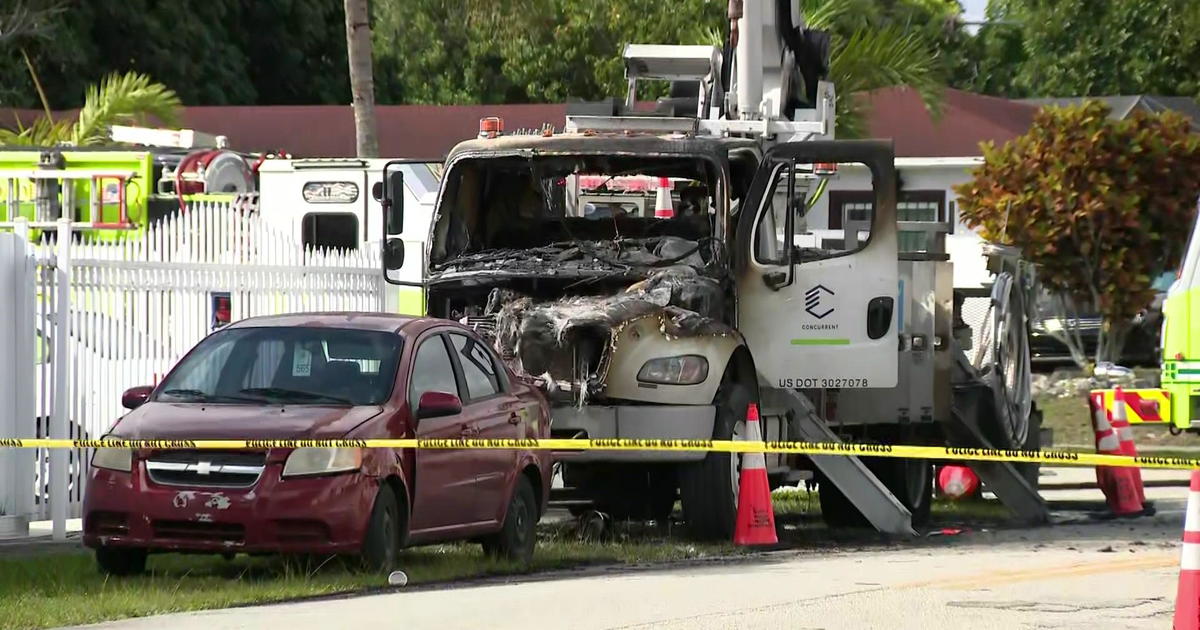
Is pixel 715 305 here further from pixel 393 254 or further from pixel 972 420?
pixel 972 420

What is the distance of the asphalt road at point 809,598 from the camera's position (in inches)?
419

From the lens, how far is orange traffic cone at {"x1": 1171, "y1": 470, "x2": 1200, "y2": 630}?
9.48m

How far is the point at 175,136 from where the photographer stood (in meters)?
25.7

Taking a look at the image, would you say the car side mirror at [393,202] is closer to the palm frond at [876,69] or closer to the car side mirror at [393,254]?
the car side mirror at [393,254]

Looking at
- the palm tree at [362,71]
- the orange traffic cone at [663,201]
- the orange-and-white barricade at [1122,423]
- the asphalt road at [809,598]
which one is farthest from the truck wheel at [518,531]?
the palm tree at [362,71]

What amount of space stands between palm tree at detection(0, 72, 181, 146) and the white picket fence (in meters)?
12.4

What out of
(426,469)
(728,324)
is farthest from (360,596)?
(728,324)

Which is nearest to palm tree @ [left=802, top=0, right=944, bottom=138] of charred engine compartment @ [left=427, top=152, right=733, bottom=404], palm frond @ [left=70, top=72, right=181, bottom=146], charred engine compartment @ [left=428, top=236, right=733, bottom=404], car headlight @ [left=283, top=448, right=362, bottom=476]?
palm frond @ [left=70, top=72, right=181, bottom=146]

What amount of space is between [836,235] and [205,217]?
529 cm

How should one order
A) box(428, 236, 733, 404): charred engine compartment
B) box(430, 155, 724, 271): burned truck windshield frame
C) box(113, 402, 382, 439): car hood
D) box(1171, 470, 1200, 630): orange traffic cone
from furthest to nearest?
box(430, 155, 724, 271): burned truck windshield frame < box(428, 236, 733, 404): charred engine compartment < box(113, 402, 382, 439): car hood < box(1171, 470, 1200, 630): orange traffic cone

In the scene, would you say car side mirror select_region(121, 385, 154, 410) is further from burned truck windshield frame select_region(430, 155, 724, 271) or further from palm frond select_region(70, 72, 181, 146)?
palm frond select_region(70, 72, 181, 146)

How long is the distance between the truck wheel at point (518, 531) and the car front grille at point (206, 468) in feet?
6.62

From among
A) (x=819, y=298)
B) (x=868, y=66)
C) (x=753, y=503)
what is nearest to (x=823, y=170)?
(x=819, y=298)

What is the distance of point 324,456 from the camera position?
12.0 meters
